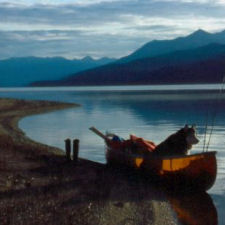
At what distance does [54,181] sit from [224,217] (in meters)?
6.25

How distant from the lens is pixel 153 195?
19.4 m

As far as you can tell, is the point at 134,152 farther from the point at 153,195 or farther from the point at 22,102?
the point at 22,102

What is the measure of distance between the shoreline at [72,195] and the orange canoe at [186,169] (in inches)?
27.3

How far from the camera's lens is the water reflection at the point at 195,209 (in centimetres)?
1686

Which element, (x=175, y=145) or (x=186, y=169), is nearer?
(x=186, y=169)

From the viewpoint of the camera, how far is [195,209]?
18344 millimetres

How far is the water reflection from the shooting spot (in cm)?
1686

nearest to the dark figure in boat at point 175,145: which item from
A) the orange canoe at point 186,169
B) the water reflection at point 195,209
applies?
the orange canoe at point 186,169

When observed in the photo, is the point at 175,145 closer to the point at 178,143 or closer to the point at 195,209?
the point at 178,143

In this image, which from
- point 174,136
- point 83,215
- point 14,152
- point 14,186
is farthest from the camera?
point 14,152

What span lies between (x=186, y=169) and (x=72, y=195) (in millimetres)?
4582

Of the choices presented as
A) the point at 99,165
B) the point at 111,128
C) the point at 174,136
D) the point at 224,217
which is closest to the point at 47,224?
the point at 224,217

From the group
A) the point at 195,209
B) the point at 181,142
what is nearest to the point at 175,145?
the point at 181,142

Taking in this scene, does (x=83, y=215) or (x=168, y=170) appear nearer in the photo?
(x=83, y=215)
